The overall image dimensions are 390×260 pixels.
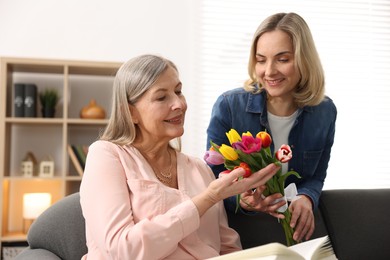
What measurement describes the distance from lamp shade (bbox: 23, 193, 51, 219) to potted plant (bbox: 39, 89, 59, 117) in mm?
577

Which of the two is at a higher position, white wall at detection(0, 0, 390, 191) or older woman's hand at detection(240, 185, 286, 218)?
white wall at detection(0, 0, 390, 191)

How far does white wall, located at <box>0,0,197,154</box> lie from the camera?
12.4ft

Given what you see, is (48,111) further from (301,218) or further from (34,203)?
(301,218)

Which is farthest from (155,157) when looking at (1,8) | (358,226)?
(1,8)

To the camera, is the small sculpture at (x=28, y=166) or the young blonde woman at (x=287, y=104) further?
the small sculpture at (x=28, y=166)

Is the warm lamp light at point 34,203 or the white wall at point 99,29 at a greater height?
the white wall at point 99,29

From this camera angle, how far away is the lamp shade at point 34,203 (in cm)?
349

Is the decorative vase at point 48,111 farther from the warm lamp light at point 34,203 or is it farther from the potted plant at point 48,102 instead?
the warm lamp light at point 34,203

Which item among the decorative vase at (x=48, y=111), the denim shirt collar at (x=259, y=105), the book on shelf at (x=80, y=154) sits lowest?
the book on shelf at (x=80, y=154)

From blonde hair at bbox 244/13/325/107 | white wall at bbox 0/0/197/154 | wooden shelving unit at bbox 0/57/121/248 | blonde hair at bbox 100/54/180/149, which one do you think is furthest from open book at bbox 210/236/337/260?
white wall at bbox 0/0/197/154

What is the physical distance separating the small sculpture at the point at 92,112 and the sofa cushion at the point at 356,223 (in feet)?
6.55

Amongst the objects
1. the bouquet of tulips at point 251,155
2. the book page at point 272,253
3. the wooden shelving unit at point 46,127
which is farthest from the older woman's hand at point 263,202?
the wooden shelving unit at point 46,127

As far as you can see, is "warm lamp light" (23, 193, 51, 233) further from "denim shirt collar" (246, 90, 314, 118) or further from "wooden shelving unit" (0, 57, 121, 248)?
"denim shirt collar" (246, 90, 314, 118)

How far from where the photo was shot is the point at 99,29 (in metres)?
3.87
